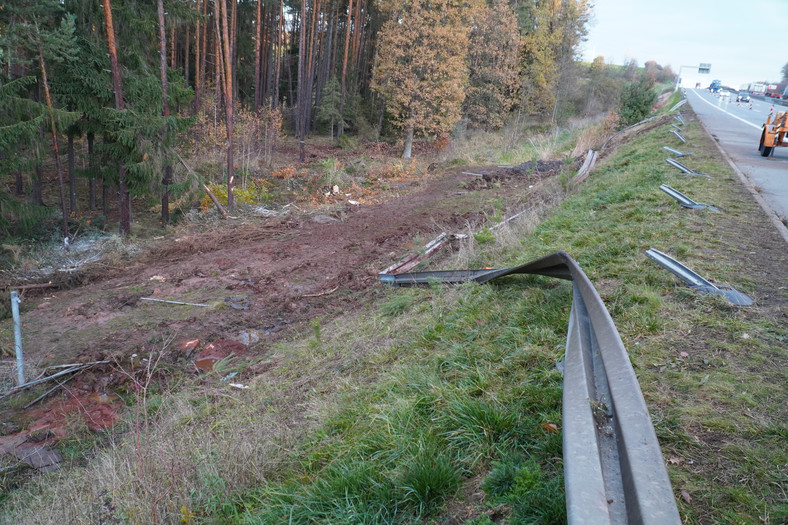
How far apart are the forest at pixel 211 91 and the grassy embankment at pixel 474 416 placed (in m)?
10.1

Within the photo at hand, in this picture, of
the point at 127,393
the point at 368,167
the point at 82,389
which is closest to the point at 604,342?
the point at 127,393

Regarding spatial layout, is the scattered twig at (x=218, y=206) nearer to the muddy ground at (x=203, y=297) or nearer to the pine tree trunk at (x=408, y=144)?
the muddy ground at (x=203, y=297)

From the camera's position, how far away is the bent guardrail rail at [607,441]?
5.79 ft

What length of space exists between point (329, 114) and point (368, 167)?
848cm

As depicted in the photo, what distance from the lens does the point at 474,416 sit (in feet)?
9.77

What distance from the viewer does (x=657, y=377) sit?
3057 mm

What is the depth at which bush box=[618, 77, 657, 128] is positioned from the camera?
24.7 meters

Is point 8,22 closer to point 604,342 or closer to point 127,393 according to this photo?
point 127,393

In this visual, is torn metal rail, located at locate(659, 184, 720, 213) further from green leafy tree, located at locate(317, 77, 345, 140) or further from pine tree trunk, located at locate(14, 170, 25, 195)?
green leafy tree, located at locate(317, 77, 345, 140)

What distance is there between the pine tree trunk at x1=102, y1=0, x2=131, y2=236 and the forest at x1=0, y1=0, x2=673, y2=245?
0.05 meters

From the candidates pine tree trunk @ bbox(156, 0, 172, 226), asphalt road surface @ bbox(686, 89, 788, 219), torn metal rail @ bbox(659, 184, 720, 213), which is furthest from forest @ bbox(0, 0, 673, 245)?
torn metal rail @ bbox(659, 184, 720, 213)

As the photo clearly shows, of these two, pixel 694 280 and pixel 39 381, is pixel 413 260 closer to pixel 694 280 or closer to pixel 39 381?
pixel 694 280

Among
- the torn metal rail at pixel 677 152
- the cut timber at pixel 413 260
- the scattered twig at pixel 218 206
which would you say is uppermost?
the torn metal rail at pixel 677 152

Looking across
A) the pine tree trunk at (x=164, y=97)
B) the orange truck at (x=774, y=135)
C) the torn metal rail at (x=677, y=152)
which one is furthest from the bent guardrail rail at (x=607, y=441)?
the pine tree trunk at (x=164, y=97)
